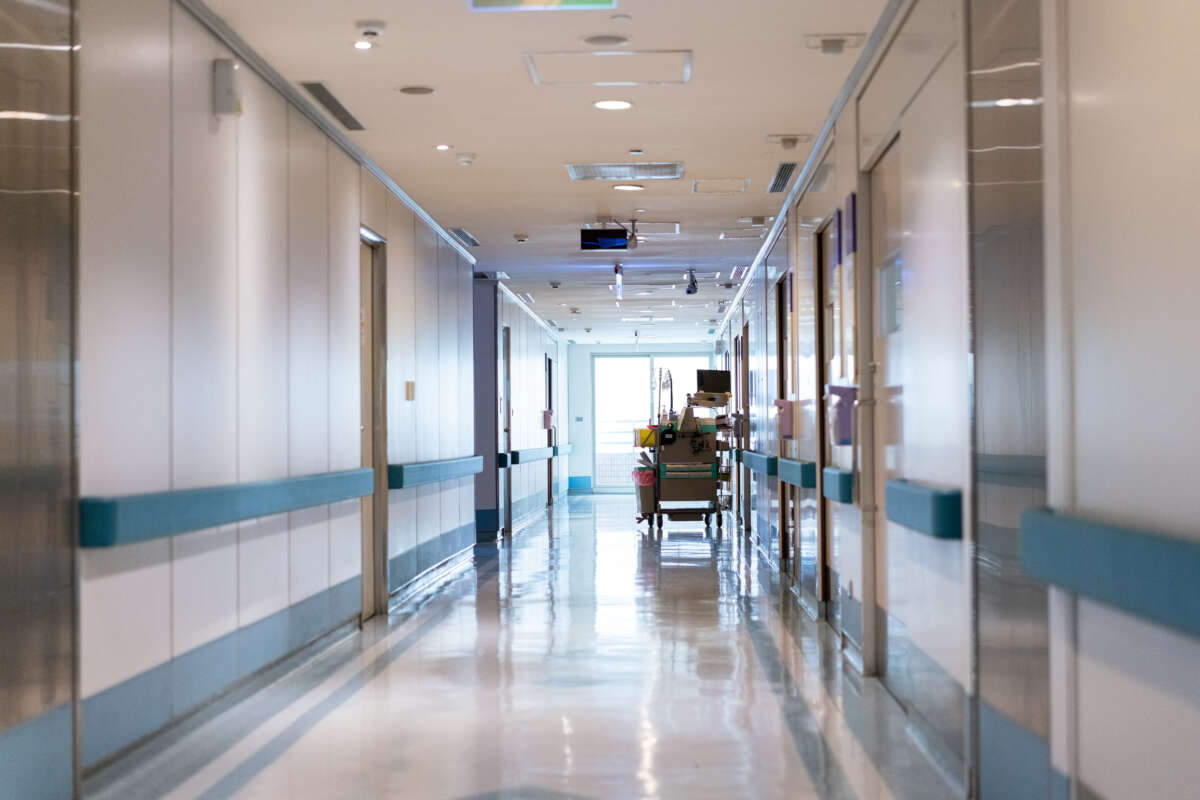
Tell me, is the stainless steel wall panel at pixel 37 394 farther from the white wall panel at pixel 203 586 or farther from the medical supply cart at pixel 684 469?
the medical supply cart at pixel 684 469

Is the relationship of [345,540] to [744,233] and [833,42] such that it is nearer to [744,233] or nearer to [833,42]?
[833,42]

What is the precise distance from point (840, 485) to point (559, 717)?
6.83 ft

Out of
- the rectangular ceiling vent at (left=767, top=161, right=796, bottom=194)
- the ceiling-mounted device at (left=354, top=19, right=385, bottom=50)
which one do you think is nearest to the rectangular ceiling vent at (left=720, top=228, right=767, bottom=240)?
the rectangular ceiling vent at (left=767, top=161, right=796, bottom=194)

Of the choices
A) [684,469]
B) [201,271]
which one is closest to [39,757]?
[201,271]

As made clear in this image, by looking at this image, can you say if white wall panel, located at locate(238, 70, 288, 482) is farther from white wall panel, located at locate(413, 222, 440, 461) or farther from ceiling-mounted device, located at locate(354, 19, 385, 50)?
white wall panel, located at locate(413, 222, 440, 461)

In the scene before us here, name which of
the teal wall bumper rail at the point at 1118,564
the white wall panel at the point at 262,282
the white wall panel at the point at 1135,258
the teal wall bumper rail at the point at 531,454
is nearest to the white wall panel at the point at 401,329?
the white wall panel at the point at 262,282

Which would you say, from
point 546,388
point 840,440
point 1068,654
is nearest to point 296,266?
point 840,440

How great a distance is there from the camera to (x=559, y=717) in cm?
511

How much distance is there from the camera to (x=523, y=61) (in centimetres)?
602

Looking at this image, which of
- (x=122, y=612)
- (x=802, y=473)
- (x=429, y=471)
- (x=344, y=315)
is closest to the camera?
(x=122, y=612)

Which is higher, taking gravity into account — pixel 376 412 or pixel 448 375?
pixel 448 375

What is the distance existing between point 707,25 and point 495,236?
6.14 m

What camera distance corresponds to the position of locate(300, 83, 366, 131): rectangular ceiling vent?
21.0ft

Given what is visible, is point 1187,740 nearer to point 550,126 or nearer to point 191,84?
point 191,84
